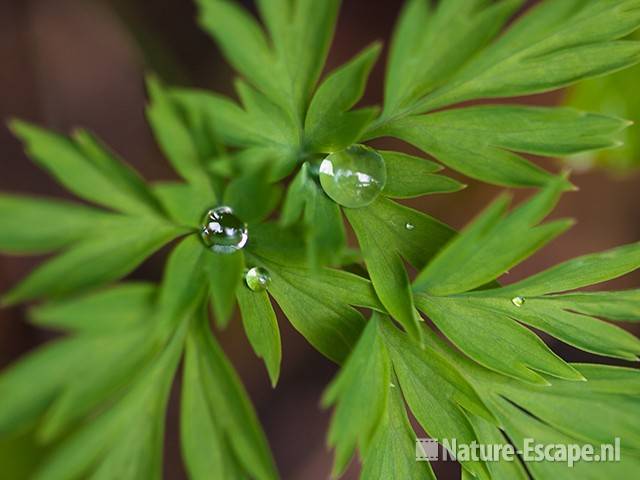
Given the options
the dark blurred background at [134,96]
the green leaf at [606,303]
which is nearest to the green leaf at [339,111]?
the green leaf at [606,303]

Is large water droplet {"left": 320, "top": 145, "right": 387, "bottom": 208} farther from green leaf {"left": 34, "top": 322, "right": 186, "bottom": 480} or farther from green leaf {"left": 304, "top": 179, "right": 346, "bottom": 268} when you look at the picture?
green leaf {"left": 34, "top": 322, "right": 186, "bottom": 480}

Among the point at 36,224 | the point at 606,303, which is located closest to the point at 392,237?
the point at 606,303

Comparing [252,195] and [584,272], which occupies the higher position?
[584,272]

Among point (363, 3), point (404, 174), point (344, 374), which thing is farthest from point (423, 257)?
point (363, 3)

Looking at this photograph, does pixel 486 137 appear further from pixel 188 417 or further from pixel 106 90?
pixel 106 90

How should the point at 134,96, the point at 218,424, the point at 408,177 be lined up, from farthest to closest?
the point at 134,96 → the point at 408,177 → the point at 218,424

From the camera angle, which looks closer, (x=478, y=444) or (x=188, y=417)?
(x=188, y=417)

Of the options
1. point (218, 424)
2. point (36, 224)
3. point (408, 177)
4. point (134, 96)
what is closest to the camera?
point (36, 224)

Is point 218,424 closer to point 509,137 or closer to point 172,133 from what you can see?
point 172,133
